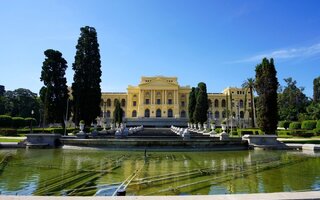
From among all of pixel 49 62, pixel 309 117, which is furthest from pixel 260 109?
pixel 309 117

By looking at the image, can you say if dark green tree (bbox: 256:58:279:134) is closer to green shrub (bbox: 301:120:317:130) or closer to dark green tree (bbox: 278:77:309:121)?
green shrub (bbox: 301:120:317:130)

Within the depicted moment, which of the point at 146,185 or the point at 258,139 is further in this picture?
the point at 258,139

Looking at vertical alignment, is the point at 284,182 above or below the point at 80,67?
below

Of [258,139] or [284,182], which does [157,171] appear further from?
[258,139]

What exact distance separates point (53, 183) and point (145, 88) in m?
87.2

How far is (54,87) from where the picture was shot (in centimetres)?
3469

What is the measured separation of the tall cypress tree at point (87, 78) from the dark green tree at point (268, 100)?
18996 millimetres

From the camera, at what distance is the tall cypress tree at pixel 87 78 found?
111 feet

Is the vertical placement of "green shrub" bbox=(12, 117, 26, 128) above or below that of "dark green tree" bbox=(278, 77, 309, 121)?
below

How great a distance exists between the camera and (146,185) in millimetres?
7594

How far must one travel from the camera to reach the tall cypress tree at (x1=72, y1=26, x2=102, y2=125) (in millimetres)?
33938

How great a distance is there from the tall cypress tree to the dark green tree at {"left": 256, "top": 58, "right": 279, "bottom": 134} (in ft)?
62.3

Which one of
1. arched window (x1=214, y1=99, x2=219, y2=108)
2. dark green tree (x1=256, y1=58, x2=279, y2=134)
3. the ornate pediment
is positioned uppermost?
the ornate pediment

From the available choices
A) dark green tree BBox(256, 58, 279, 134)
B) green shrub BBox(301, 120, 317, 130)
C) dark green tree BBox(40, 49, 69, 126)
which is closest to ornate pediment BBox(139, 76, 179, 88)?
green shrub BBox(301, 120, 317, 130)
